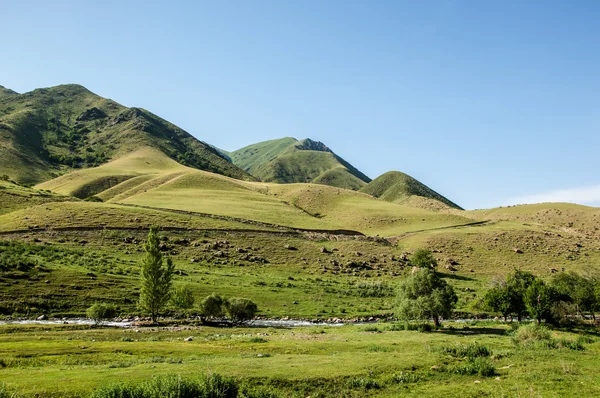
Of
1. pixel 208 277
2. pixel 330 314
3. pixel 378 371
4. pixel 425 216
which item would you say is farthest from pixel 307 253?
pixel 378 371

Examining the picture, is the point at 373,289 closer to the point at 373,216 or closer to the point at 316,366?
the point at 316,366

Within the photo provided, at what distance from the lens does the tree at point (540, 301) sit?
2368 inches

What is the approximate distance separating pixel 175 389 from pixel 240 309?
47346mm

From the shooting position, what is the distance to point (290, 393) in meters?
22.4

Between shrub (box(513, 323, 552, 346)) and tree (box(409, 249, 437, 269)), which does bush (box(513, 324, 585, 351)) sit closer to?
shrub (box(513, 323, 552, 346))

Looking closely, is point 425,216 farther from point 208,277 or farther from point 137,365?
point 137,365

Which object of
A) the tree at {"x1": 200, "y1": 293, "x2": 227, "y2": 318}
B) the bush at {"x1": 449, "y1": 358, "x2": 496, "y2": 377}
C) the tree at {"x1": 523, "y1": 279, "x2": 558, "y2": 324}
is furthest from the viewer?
the tree at {"x1": 200, "y1": 293, "x2": 227, "y2": 318}

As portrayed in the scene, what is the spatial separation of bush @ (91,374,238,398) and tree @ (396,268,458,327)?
41699 millimetres

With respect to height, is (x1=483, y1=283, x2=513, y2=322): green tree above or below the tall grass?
below

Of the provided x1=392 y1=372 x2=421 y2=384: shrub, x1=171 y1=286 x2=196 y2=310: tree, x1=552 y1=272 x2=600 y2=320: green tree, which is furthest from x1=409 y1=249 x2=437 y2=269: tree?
x1=392 y1=372 x2=421 y2=384: shrub

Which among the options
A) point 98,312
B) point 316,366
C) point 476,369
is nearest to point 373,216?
point 98,312

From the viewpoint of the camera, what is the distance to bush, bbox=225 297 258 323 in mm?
63562

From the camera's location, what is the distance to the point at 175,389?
17.3 meters

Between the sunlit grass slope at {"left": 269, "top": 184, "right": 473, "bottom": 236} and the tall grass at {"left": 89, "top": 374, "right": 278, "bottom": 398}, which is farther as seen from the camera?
the sunlit grass slope at {"left": 269, "top": 184, "right": 473, "bottom": 236}
